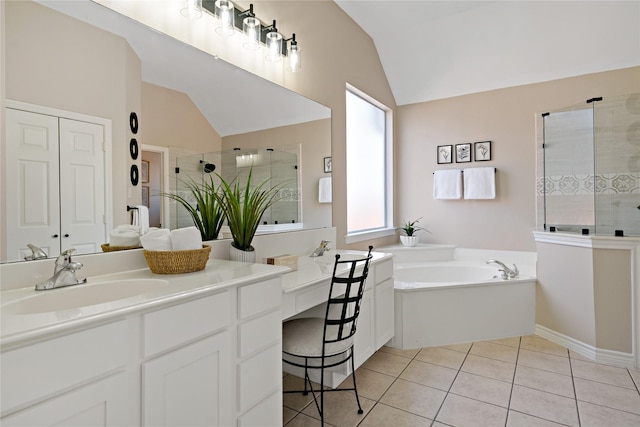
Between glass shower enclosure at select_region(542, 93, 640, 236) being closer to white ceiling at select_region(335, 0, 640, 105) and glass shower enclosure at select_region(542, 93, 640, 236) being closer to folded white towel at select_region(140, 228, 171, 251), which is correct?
white ceiling at select_region(335, 0, 640, 105)

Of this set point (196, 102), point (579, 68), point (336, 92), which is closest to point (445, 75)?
point (579, 68)

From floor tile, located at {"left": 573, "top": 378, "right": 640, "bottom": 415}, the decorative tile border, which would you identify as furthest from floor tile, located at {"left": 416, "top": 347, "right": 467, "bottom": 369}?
the decorative tile border

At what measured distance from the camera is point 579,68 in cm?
339

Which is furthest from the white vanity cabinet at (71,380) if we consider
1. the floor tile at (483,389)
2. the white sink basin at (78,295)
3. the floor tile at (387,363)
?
the floor tile at (483,389)

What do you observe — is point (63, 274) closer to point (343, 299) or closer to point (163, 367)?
point (163, 367)

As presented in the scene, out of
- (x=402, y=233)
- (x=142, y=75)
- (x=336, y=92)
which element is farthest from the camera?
(x=402, y=233)

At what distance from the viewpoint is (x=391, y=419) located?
75.4 inches

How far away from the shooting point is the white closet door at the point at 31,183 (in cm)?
120

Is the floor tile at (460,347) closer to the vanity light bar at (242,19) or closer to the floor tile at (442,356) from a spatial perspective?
the floor tile at (442,356)

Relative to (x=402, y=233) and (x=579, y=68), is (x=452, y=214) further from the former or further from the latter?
(x=579, y=68)

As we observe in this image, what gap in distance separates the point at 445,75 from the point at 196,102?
302cm

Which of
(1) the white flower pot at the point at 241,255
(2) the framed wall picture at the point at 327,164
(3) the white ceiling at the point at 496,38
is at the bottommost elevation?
(1) the white flower pot at the point at 241,255

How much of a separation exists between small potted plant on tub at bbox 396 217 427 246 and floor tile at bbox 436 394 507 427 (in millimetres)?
2070

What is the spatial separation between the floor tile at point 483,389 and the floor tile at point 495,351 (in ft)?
1.33
